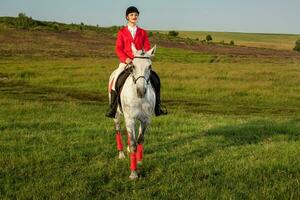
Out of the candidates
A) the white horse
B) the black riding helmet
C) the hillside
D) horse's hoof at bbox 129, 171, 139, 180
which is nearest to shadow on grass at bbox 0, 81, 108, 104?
the black riding helmet

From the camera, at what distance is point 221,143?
11.7 metres

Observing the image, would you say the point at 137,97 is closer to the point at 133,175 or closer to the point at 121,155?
the point at 133,175

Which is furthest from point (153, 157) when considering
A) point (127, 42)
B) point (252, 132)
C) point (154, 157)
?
point (252, 132)

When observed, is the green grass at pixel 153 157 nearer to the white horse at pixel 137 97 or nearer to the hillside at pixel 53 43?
the white horse at pixel 137 97

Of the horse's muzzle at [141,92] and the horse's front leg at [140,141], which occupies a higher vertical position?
the horse's muzzle at [141,92]

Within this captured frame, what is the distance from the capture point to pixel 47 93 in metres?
26.2

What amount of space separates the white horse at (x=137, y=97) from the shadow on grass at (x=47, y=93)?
14.0 metres

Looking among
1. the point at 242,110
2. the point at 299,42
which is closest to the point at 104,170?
the point at 242,110

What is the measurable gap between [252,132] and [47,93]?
16386 mm

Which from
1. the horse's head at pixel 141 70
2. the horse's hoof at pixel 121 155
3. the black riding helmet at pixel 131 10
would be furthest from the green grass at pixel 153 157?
the black riding helmet at pixel 131 10

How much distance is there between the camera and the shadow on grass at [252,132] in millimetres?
12227

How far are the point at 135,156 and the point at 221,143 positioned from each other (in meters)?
3.95

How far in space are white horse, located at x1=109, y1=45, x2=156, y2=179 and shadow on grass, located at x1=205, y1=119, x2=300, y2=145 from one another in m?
3.90

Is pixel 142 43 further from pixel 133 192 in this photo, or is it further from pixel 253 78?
pixel 253 78
